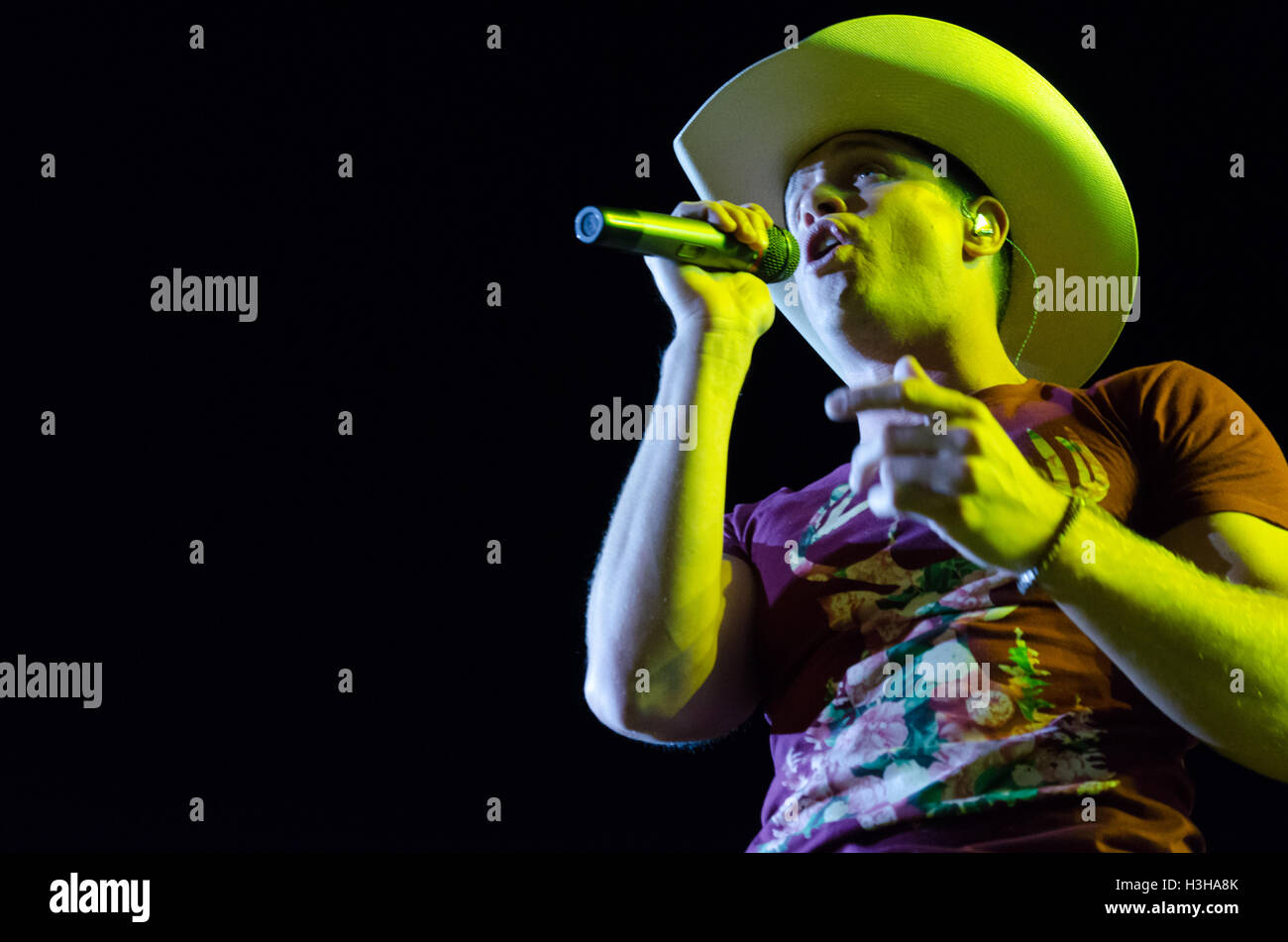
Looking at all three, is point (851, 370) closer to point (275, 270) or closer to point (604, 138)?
point (604, 138)

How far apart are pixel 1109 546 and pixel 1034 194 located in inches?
32.6

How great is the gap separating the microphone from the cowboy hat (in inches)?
13.5

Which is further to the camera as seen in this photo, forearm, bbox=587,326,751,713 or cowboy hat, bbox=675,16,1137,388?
cowboy hat, bbox=675,16,1137,388

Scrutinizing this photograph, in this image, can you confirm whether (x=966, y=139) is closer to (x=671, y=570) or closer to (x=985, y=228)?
(x=985, y=228)

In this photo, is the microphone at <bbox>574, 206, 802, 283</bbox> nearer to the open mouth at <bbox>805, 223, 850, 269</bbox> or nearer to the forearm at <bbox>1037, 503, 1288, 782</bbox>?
the open mouth at <bbox>805, 223, 850, 269</bbox>

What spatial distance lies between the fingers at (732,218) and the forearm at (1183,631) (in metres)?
0.49

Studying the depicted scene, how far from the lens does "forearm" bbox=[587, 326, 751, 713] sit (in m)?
1.34

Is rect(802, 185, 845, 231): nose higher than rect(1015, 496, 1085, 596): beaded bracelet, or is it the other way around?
rect(802, 185, 845, 231): nose

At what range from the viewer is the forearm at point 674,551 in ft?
4.39
